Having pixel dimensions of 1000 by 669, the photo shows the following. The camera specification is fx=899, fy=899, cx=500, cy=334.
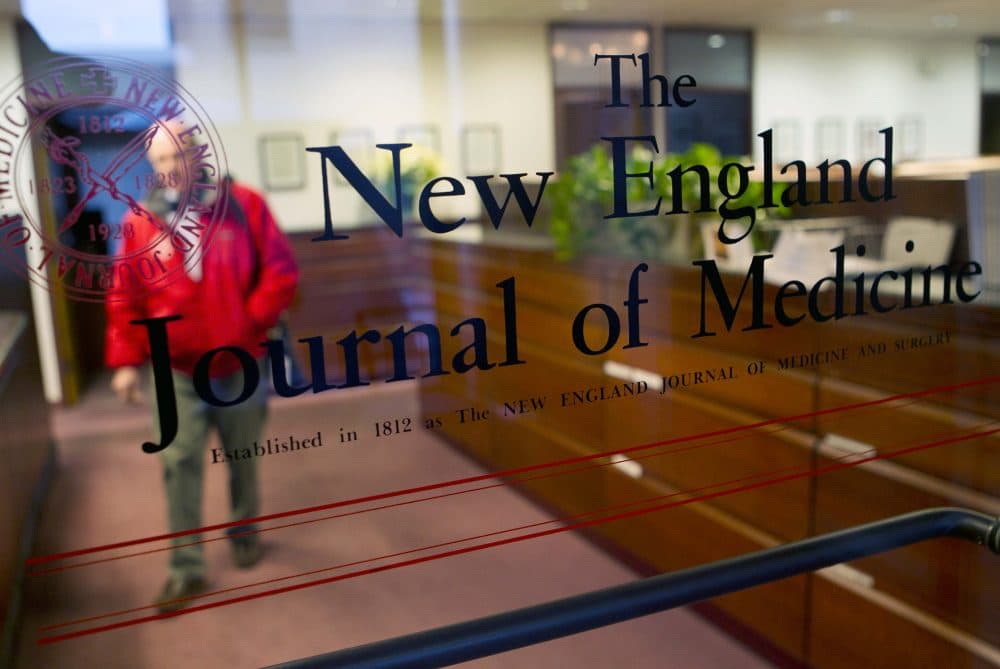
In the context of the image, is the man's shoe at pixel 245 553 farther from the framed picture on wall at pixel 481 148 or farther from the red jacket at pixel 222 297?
the framed picture on wall at pixel 481 148

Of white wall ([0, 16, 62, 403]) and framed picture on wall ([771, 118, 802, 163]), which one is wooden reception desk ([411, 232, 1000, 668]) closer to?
framed picture on wall ([771, 118, 802, 163])

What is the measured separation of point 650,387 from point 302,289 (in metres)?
0.48

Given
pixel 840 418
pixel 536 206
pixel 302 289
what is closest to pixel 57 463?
pixel 302 289

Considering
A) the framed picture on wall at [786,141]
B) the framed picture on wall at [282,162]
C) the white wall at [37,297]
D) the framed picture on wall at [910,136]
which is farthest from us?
the framed picture on wall at [910,136]

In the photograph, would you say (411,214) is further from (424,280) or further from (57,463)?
(57,463)

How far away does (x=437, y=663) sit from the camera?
1021mm

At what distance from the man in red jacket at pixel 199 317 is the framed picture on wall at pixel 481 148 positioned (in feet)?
0.75

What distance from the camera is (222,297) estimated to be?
928 millimetres

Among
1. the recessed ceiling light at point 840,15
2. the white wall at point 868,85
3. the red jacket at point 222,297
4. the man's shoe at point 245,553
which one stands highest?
the recessed ceiling light at point 840,15

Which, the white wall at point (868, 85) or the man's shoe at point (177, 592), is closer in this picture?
the man's shoe at point (177, 592)

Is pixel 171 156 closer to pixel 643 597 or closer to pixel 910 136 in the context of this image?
pixel 643 597

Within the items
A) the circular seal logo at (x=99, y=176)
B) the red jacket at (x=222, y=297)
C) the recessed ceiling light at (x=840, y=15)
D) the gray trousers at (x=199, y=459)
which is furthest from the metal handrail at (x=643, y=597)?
the recessed ceiling light at (x=840, y=15)

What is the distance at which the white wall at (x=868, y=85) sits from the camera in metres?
1.30

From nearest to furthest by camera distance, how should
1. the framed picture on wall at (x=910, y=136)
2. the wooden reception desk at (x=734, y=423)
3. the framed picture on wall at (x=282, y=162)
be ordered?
the framed picture on wall at (x=282, y=162)
the wooden reception desk at (x=734, y=423)
the framed picture on wall at (x=910, y=136)
